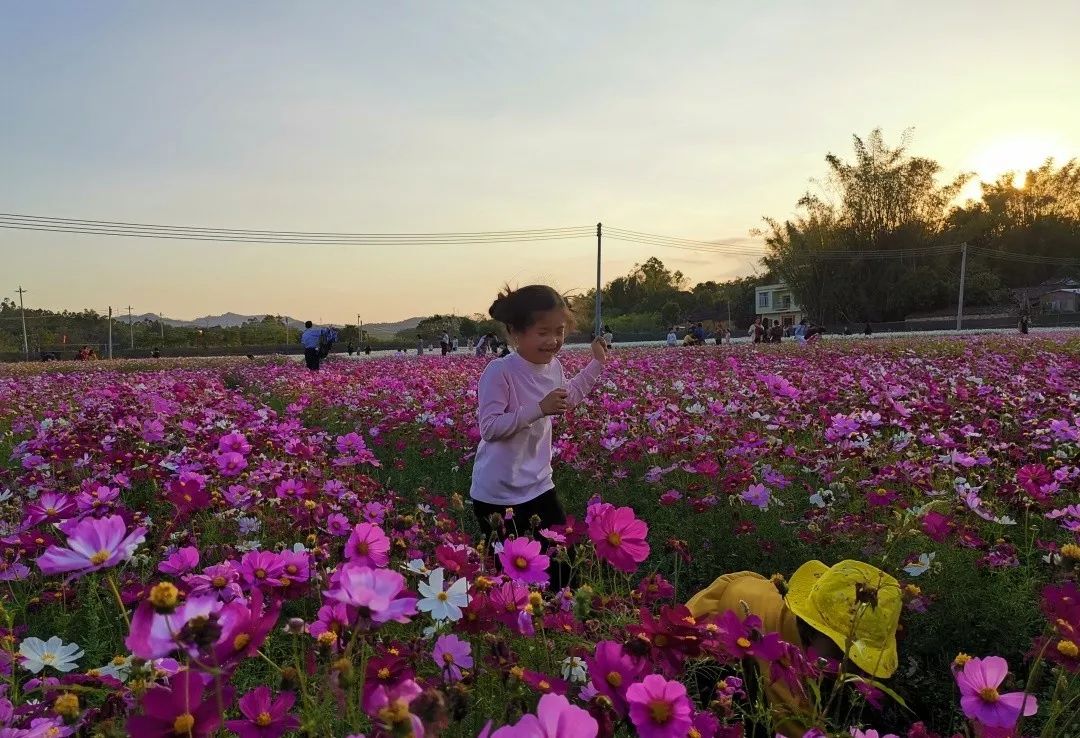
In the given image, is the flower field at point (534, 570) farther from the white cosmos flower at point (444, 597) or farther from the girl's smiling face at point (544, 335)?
the girl's smiling face at point (544, 335)

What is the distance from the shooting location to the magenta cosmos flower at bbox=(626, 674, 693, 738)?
0.86m

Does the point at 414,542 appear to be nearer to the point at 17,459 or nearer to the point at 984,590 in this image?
the point at 984,590

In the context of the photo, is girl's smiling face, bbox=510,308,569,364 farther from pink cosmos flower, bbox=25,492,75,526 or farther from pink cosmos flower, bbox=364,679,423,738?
pink cosmos flower, bbox=364,679,423,738

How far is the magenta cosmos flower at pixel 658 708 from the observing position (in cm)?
86

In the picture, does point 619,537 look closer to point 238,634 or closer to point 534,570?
point 534,570

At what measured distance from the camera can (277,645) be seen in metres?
2.01

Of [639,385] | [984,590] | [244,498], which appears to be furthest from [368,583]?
[639,385]

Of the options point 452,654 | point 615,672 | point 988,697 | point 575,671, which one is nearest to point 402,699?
point 615,672

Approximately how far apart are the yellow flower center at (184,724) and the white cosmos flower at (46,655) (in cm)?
69

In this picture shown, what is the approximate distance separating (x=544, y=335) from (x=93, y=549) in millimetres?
1924

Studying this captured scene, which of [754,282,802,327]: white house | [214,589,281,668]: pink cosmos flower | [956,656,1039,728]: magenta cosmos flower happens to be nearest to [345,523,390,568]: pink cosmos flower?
[214,589,281,668]: pink cosmos flower

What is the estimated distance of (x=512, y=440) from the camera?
2834 millimetres

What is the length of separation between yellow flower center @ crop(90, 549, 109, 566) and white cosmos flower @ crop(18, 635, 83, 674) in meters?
0.54

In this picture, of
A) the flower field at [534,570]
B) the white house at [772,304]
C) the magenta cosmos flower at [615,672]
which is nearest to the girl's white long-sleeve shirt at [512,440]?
the flower field at [534,570]
